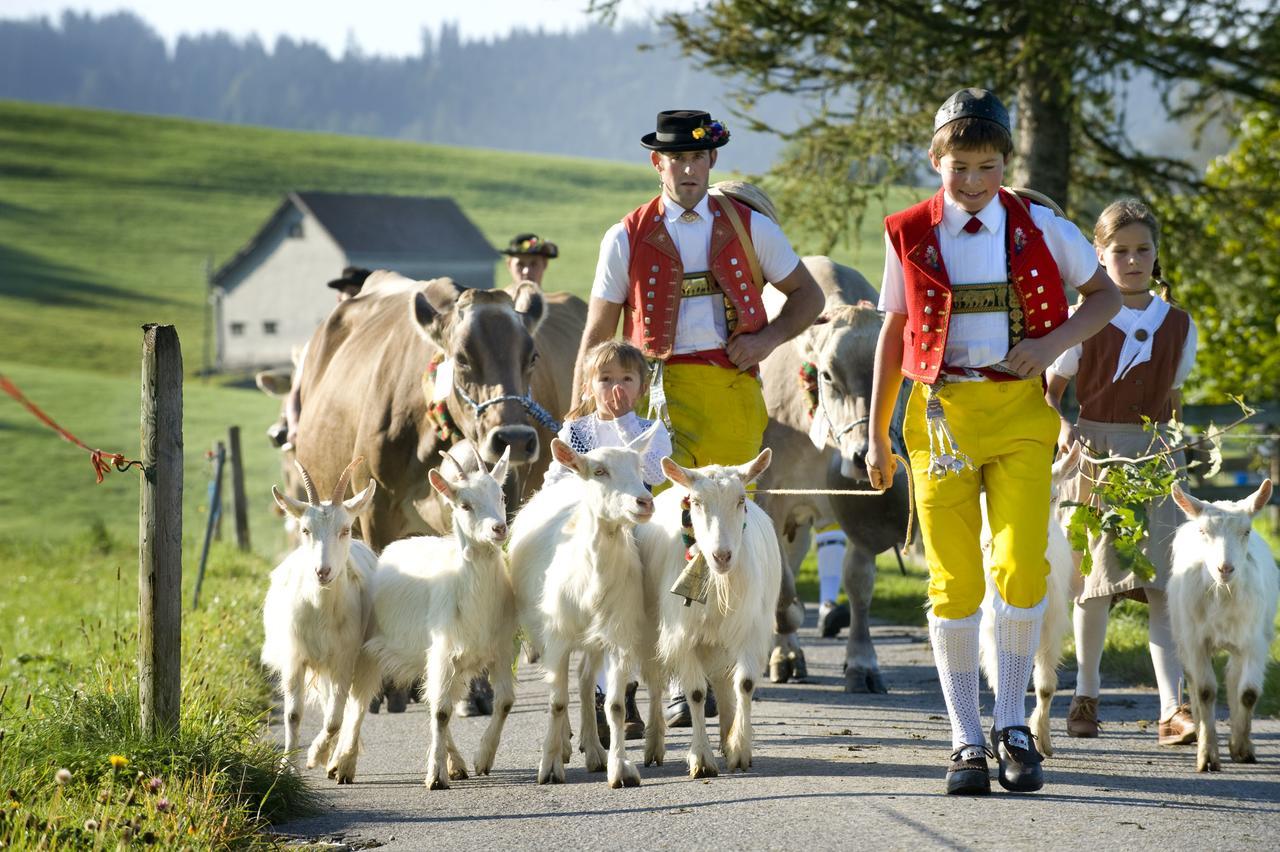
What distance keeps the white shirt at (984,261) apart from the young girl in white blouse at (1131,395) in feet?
4.52

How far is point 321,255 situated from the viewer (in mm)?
72250

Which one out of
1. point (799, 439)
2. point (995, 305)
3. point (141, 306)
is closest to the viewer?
point (995, 305)

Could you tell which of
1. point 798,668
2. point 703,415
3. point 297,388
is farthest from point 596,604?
point 297,388

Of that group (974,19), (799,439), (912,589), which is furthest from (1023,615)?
(974,19)

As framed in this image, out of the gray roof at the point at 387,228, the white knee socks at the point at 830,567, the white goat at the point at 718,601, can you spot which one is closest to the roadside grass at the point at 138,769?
the white goat at the point at 718,601

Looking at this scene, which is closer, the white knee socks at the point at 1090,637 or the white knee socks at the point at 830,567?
the white knee socks at the point at 1090,637

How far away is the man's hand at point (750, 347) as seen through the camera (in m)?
7.31

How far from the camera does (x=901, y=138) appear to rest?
58.4ft

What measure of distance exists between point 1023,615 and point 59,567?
18430 millimetres

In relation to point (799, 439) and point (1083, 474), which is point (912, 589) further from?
point (1083, 474)

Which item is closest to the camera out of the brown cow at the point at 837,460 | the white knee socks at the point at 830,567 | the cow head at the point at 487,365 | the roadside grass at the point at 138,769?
the roadside grass at the point at 138,769

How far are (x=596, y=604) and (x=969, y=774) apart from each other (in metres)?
1.71

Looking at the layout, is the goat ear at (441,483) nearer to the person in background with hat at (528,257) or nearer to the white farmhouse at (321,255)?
the person in background with hat at (528,257)

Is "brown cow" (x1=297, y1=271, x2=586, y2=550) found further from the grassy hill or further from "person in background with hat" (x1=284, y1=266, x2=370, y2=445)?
the grassy hill
